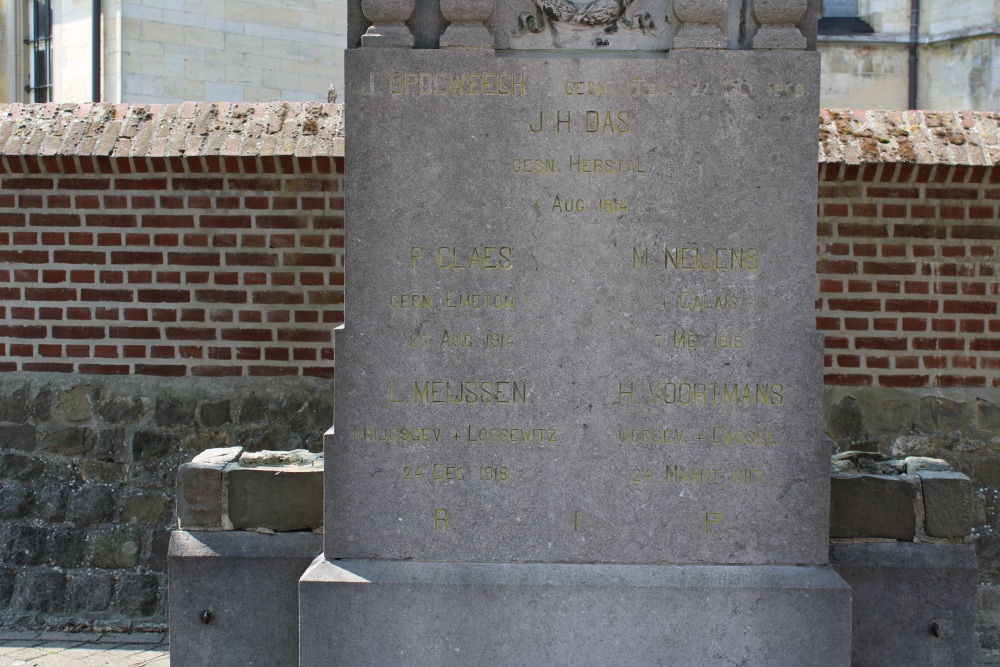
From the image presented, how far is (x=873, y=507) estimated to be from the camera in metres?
3.67

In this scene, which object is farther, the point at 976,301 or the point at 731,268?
the point at 976,301

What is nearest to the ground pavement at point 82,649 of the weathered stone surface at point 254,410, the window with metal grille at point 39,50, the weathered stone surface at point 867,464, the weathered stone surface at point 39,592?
the weathered stone surface at point 39,592

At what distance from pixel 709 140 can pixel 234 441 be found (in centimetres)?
327

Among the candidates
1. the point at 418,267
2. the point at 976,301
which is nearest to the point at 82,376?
the point at 418,267

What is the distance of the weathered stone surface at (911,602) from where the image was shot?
3.60 meters

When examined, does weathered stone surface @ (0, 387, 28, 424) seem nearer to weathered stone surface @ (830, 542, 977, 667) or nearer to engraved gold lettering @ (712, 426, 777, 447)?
engraved gold lettering @ (712, 426, 777, 447)

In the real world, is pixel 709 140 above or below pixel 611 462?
above

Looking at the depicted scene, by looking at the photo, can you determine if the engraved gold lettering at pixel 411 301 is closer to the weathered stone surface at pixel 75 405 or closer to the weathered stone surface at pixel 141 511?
the weathered stone surface at pixel 141 511

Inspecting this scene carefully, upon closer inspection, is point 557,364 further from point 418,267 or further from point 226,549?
point 226,549

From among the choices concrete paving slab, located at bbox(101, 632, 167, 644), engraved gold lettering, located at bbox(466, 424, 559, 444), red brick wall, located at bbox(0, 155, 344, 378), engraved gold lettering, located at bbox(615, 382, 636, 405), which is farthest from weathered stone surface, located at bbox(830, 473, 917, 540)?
concrete paving slab, located at bbox(101, 632, 167, 644)

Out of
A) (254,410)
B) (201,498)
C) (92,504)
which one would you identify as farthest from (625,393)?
(92,504)

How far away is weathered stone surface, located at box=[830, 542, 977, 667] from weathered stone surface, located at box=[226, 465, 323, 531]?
1986 mm

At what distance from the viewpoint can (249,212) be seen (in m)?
5.37

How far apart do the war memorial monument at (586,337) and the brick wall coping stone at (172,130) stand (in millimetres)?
1982
